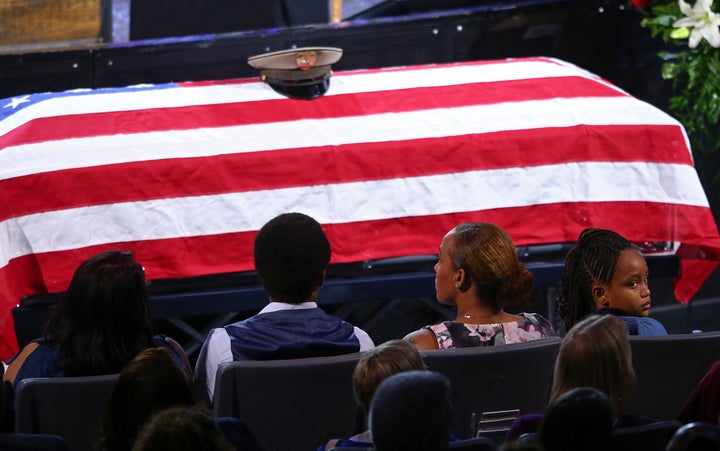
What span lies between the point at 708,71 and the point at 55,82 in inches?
107

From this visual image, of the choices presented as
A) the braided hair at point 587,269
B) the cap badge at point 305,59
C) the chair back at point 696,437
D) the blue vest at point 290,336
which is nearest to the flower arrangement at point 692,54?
the cap badge at point 305,59

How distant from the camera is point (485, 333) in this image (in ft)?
9.69

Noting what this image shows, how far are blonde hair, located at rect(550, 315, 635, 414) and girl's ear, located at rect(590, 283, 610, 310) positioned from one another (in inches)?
35.9

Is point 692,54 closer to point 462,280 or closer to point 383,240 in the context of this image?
point 383,240

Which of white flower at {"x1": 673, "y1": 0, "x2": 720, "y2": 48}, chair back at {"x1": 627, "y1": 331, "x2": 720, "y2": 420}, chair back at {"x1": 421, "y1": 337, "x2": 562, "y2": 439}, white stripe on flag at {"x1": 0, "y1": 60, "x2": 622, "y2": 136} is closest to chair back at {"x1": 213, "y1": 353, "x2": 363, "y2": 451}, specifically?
chair back at {"x1": 421, "y1": 337, "x2": 562, "y2": 439}

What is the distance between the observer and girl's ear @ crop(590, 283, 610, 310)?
3191 mm

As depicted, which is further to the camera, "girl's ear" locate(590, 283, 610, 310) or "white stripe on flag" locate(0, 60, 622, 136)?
"white stripe on flag" locate(0, 60, 622, 136)

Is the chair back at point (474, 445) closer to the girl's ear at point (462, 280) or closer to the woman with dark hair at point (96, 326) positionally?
the girl's ear at point (462, 280)

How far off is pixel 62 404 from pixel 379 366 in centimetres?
79

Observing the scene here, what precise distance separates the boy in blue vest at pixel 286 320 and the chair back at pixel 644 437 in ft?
3.33

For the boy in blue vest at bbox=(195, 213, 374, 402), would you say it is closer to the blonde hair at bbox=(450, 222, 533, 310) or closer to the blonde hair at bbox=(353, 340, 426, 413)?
the blonde hair at bbox=(450, 222, 533, 310)

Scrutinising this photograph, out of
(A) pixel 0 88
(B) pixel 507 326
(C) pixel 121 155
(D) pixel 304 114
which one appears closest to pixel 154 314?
(C) pixel 121 155

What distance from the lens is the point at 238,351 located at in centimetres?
289

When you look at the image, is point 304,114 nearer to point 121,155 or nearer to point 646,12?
point 121,155
